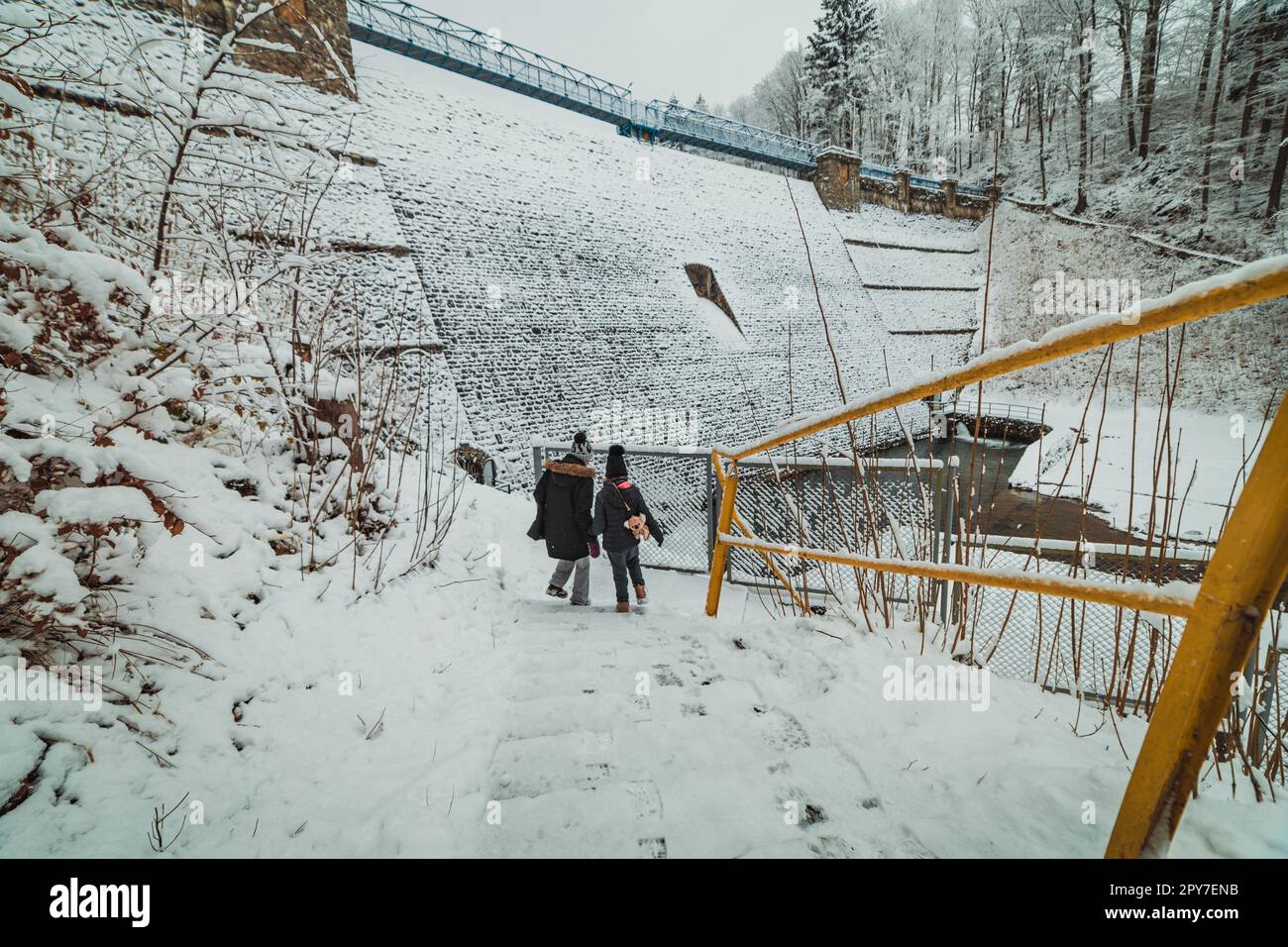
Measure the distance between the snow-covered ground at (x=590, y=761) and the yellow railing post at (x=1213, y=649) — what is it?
0.28 meters

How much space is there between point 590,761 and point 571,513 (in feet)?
8.05

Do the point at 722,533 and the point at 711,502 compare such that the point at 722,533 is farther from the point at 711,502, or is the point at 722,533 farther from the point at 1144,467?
the point at 1144,467

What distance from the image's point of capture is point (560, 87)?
18.3 metres

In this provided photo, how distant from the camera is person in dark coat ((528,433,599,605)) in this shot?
4.01m

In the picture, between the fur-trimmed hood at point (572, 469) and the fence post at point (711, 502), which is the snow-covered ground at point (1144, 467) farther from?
the fur-trimmed hood at point (572, 469)

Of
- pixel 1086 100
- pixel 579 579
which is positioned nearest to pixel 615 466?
pixel 579 579

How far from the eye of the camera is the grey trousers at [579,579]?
409 centimetres

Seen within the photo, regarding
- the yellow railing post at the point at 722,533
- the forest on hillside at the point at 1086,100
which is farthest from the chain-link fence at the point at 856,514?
the forest on hillside at the point at 1086,100

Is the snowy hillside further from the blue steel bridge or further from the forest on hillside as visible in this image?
the blue steel bridge

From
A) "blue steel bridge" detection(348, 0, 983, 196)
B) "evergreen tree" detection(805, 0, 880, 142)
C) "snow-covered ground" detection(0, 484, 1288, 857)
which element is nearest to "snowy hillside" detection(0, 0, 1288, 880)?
"snow-covered ground" detection(0, 484, 1288, 857)

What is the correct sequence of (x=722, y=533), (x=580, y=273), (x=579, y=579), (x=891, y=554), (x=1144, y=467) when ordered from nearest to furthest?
(x=722, y=533) → (x=891, y=554) → (x=579, y=579) → (x=1144, y=467) → (x=580, y=273)
